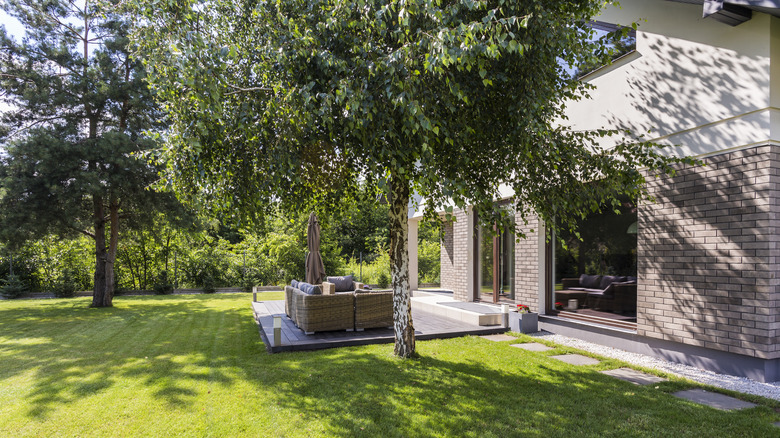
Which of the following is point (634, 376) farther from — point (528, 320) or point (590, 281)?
point (528, 320)

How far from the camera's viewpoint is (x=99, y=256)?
45.4 feet

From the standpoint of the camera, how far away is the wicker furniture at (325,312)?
7.81 meters

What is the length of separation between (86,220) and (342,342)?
11.5 metres

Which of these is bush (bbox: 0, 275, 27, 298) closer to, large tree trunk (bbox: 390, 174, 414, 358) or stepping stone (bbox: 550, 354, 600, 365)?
large tree trunk (bbox: 390, 174, 414, 358)

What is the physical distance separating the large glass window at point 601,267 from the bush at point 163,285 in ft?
51.9

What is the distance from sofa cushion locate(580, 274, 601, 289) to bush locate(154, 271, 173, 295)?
16446 mm

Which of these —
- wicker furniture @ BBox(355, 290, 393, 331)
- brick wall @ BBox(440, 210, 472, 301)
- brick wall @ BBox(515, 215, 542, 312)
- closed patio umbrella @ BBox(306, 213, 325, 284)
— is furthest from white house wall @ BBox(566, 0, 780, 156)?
closed patio umbrella @ BBox(306, 213, 325, 284)

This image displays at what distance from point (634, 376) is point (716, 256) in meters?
1.97

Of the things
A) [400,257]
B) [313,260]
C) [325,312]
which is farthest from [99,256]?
[400,257]

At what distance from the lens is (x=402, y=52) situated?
4070 mm

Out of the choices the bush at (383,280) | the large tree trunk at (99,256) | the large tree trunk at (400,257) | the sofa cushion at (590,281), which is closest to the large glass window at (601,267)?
the sofa cushion at (590,281)

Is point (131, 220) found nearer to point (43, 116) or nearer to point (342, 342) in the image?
point (43, 116)

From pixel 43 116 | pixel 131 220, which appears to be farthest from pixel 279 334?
pixel 43 116

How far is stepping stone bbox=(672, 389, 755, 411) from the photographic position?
4461 millimetres
